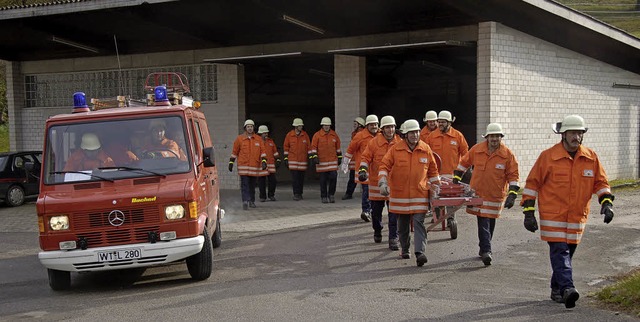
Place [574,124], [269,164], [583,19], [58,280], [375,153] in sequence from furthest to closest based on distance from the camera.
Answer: [269,164]
[583,19]
[375,153]
[58,280]
[574,124]

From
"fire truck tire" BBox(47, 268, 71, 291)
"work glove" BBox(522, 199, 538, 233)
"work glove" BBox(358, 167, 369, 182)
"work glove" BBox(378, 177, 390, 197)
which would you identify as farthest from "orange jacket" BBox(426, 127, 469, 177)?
"fire truck tire" BBox(47, 268, 71, 291)

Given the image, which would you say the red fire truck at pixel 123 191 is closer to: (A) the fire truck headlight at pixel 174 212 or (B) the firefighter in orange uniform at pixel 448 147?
(A) the fire truck headlight at pixel 174 212

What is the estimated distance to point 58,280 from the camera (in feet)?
26.0

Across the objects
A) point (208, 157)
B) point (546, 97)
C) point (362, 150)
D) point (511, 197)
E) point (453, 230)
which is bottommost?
point (453, 230)

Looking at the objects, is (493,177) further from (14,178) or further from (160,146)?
(14,178)

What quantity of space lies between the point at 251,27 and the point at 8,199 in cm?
780

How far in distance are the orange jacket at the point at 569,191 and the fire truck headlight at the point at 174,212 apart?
154 inches

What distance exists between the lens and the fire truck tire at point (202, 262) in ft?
26.1

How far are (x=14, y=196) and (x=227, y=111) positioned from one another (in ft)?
20.2

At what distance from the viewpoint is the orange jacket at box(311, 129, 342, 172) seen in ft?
51.5

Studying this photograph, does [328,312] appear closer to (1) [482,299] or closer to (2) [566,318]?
(1) [482,299]

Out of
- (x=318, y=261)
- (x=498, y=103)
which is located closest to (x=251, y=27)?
(x=498, y=103)

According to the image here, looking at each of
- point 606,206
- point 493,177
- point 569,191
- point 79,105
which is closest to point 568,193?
point 569,191

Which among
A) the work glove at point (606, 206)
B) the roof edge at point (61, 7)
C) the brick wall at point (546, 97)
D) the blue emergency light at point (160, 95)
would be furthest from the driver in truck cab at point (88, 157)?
the brick wall at point (546, 97)
